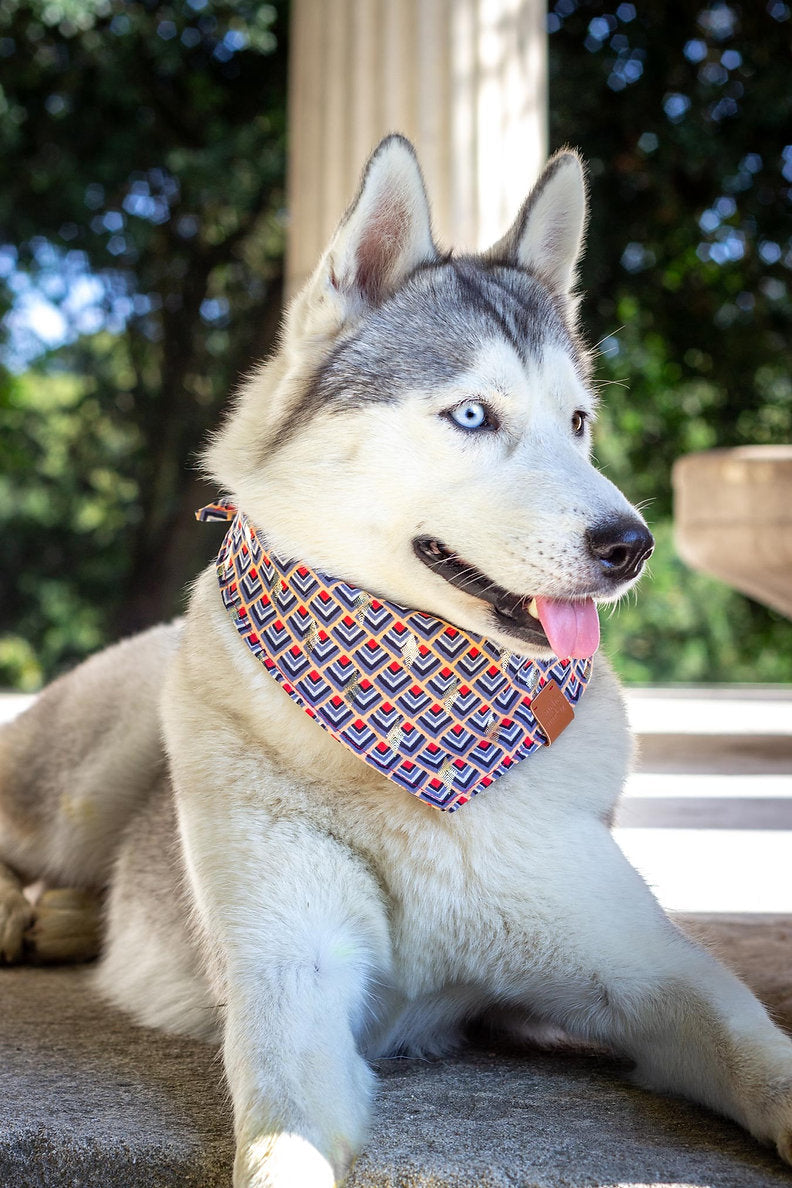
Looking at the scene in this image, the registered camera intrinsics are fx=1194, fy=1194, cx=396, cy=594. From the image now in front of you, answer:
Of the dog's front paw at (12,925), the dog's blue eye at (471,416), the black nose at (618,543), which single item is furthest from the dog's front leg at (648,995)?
the dog's front paw at (12,925)

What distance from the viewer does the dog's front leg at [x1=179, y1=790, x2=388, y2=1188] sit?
1.37m

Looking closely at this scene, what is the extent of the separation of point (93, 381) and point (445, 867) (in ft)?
40.8

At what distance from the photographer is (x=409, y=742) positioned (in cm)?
177

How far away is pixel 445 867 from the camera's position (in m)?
1.68

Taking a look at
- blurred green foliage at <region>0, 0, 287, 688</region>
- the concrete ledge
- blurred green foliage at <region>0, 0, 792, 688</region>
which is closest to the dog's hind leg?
the concrete ledge

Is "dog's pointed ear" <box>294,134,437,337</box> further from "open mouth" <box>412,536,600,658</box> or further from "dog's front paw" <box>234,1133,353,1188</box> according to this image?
"dog's front paw" <box>234,1133,353,1188</box>

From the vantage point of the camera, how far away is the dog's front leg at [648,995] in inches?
59.5

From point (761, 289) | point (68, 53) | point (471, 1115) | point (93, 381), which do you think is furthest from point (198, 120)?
point (471, 1115)

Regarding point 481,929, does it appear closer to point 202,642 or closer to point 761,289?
point 202,642

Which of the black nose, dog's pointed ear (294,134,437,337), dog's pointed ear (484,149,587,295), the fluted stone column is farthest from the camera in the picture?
the fluted stone column

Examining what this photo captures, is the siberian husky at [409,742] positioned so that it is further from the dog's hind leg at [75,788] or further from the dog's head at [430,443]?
the dog's hind leg at [75,788]

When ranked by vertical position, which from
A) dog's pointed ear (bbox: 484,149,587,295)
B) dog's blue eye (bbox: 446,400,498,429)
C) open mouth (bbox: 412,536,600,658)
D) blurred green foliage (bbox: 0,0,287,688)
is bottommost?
blurred green foliage (bbox: 0,0,287,688)

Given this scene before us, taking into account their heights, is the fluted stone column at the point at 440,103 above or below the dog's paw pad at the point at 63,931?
above

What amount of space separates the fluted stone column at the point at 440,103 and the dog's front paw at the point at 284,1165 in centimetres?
396
